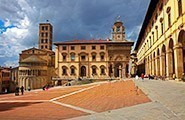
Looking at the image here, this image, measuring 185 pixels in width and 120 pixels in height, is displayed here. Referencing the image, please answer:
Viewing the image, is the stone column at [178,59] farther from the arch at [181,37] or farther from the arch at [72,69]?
the arch at [72,69]

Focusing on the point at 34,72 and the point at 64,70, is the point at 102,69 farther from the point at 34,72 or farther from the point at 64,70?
the point at 34,72

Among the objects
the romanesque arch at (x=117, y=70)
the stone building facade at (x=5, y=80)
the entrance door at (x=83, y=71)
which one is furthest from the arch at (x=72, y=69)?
the stone building facade at (x=5, y=80)

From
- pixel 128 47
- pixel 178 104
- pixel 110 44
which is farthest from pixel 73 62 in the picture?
pixel 178 104

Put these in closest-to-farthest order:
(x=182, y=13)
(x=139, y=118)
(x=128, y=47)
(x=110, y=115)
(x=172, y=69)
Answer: (x=139, y=118) → (x=110, y=115) → (x=182, y=13) → (x=172, y=69) → (x=128, y=47)

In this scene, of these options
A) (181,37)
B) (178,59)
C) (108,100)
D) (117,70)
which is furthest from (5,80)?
A: (108,100)

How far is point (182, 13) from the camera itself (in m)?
20.6

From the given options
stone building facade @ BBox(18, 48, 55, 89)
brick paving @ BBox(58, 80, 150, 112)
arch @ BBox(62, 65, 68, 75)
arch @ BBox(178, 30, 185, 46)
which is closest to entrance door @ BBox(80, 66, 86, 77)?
arch @ BBox(62, 65, 68, 75)

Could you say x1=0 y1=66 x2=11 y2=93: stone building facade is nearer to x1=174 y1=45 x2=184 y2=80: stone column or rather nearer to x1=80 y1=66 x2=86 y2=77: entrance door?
x1=80 y1=66 x2=86 y2=77: entrance door

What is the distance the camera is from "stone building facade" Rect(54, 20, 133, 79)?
211 ft

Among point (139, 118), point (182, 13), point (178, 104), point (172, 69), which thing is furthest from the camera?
point (172, 69)

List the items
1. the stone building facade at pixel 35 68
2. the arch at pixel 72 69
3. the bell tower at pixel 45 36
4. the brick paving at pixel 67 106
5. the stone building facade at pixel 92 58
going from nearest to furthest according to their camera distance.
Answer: the brick paving at pixel 67 106 < the stone building facade at pixel 92 58 < the arch at pixel 72 69 < the stone building facade at pixel 35 68 < the bell tower at pixel 45 36

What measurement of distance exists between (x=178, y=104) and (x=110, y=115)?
3.27 metres

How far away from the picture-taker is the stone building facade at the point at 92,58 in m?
64.4

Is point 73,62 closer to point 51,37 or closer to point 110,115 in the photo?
point 51,37
